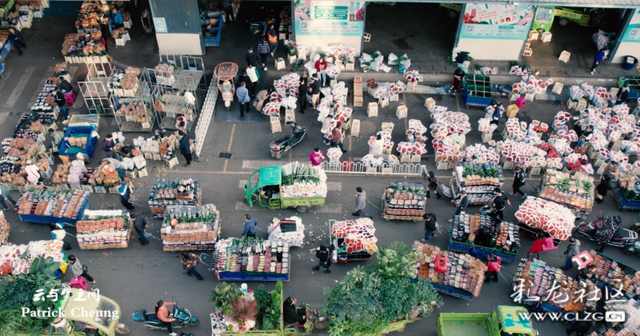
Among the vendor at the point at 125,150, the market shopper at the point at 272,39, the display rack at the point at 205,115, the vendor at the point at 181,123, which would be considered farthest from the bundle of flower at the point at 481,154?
the vendor at the point at 125,150

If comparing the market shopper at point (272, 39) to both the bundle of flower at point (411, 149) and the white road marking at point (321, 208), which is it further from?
the white road marking at point (321, 208)

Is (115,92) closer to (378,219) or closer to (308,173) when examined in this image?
(308,173)

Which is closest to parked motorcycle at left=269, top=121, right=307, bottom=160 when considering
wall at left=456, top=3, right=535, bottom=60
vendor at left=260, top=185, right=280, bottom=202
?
vendor at left=260, top=185, right=280, bottom=202

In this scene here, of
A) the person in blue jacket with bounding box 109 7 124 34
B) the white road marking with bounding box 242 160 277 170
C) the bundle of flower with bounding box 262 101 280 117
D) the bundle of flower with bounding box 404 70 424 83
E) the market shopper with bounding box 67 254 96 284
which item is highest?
the person in blue jacket with bounding box 109 7 124 34

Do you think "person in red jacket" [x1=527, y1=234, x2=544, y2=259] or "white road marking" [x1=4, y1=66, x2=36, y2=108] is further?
"white road marking" [x1=4, y1=66, x2=36, y2=108]

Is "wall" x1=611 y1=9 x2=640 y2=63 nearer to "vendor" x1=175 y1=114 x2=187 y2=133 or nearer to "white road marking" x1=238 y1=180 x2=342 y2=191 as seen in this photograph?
"white road marking" x1=238 y1=180 x2=342 y2=191

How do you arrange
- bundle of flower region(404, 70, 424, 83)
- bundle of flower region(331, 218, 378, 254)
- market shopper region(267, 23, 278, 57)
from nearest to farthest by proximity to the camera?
bundle of flower region(331, 218, 378, 254) → bundle of flower region(404, 70, 424, 83) → market shopper region(267, 23, 278, 57)

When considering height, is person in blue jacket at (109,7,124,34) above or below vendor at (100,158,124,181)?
above

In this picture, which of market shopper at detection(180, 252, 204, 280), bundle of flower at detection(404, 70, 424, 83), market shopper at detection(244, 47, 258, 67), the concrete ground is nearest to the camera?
market shopper at detection(180, 252, 204, 280)

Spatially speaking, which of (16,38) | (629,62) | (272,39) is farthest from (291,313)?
(16,38)
